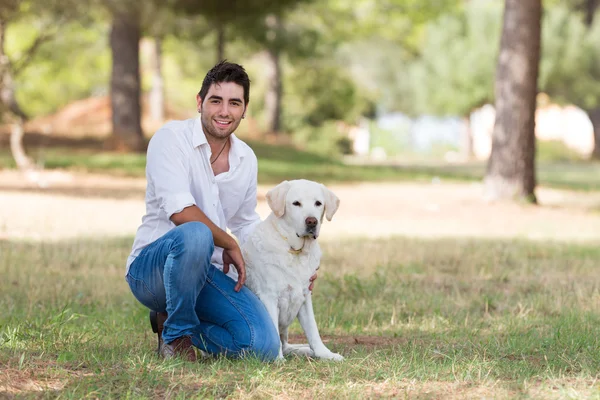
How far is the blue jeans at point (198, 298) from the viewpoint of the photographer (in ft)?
15.2

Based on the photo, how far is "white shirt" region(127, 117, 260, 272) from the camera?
190 inches

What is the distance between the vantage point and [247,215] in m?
A: 5.39

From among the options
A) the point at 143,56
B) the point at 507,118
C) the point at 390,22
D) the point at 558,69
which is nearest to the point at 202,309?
the point at 507,118

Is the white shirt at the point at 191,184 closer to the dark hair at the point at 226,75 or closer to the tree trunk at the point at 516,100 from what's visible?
the dark hair at the point at 226,75

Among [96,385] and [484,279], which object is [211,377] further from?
[484,279]

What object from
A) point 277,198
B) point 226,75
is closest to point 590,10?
point 226,75

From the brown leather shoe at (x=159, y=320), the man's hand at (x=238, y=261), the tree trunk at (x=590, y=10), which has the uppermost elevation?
the tree trunk at (x=590, y=10)

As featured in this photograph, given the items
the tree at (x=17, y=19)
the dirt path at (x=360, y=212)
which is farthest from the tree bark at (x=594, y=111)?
the tree at (x=17, y=19)

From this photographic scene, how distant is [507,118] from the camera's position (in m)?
14.2

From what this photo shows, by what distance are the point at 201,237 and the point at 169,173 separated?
18.2 inches

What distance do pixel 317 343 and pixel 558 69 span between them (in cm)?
3802

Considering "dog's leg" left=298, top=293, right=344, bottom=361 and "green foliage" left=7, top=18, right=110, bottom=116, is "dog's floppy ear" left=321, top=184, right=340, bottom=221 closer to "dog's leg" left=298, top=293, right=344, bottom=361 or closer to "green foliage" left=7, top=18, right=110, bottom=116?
"dog's leg" left=298, top=293, right=344, bottom=361

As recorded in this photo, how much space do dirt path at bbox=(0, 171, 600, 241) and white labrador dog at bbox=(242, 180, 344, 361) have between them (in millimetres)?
5509

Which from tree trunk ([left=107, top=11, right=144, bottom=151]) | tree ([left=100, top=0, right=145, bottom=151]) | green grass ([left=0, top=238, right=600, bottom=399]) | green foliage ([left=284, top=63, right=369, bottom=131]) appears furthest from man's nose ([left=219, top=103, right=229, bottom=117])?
green foliage ([left=284, top=63, right=369, bottom=131])
